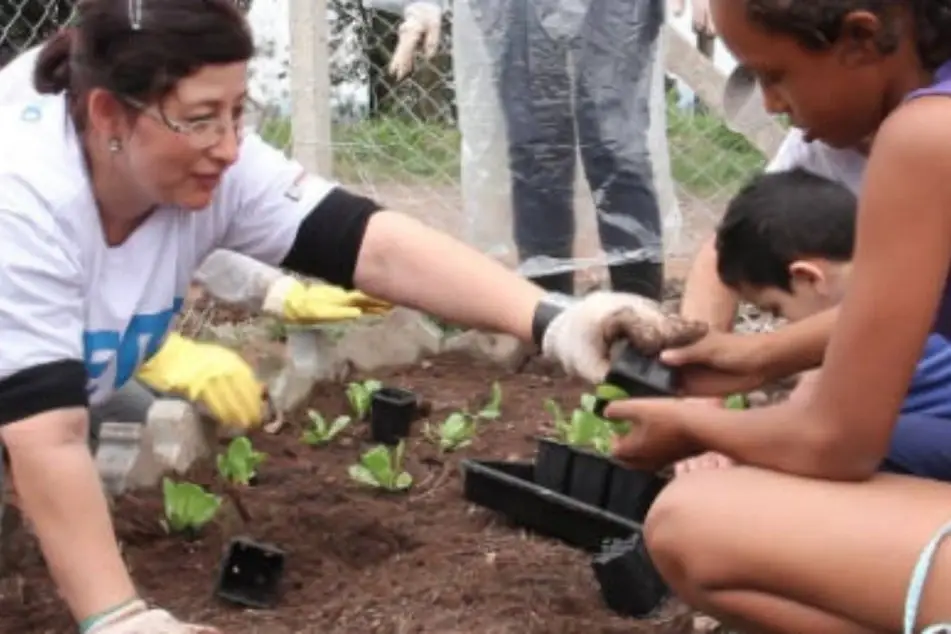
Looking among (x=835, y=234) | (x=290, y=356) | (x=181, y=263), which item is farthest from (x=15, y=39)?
(x=835, y=234)

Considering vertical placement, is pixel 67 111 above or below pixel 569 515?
above

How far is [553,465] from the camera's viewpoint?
279 cm

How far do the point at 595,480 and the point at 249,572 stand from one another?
→ 592 mm

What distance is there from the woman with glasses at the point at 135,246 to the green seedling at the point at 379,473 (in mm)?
545

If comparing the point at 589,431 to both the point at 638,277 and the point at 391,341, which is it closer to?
the point at 391,341

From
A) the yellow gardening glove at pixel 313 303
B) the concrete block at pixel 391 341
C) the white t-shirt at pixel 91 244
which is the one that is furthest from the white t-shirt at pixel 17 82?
the concrete block at pixel 391 341

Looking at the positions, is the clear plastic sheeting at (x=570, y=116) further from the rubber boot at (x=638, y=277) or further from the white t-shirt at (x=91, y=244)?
the white t-shirt at (x=91, y=244)

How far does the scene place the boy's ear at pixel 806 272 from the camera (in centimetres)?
227

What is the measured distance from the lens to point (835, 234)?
7.45ft

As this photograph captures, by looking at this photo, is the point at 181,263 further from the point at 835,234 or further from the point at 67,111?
the point at 835,234

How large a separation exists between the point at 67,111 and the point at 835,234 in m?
1.01

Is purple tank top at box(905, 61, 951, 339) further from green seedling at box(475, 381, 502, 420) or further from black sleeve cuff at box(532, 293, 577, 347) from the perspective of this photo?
Result: green seedling at box(475, 381, 502, 420)

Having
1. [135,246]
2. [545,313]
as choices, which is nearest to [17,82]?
[135,246]

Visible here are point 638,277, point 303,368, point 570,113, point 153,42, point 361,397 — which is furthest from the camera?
point 638,277
